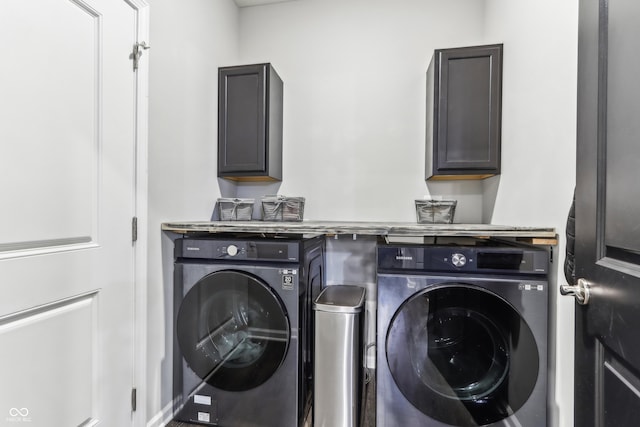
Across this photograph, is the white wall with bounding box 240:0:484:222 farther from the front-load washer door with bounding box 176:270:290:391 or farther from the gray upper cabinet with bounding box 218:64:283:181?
the front-load washer door with bounding box 176:270:290:391

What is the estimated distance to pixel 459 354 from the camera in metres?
1.28

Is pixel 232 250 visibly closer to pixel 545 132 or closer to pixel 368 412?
pixel 368 412

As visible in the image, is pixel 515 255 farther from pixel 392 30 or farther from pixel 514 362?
pixel 392 30

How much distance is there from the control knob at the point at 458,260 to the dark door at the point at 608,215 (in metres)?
0.48

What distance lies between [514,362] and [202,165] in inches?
78.9

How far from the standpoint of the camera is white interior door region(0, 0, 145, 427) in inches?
36.1

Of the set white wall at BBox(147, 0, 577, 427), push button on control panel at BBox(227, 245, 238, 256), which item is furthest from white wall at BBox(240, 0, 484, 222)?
push button on control panel at BBox(227, 245, 238, 256)

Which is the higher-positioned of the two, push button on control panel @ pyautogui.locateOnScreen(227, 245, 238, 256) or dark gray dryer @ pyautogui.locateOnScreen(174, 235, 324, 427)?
push button on control panel @ pyautogui.locateOnScreen(227, 245, 238, 256)

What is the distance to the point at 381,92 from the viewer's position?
7.19 ft

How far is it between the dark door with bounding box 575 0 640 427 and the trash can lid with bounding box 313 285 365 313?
82 cm

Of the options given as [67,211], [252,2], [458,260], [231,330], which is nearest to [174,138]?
[67,211]

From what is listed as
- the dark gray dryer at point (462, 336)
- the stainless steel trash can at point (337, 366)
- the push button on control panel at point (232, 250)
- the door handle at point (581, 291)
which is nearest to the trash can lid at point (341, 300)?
the stainless steel trash can at point (337, 366)

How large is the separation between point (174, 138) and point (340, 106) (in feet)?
4.01

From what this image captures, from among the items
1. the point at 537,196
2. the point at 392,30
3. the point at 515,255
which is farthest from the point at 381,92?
the point at 515,255
